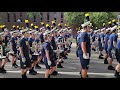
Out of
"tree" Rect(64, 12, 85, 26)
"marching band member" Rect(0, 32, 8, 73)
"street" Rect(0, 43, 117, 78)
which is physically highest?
"tree" Rect(64, 12, 85, 26)

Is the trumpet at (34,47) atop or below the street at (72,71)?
Answer: atop

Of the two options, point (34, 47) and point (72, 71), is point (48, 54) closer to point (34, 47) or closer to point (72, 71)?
point (72, 71)

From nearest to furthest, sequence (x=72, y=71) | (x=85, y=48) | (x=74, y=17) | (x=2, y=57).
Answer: (x=85, y=48) → (x=72, y=71) → (x=2, y=57) → (x=74, y=17)

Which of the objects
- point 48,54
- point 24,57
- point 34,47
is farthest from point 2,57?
point 48,54

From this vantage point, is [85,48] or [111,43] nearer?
[85,48]

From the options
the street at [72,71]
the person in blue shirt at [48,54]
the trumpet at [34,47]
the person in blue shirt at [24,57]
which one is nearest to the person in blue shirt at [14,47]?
the street at [72,71]

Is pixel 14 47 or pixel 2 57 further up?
pixel 14 47

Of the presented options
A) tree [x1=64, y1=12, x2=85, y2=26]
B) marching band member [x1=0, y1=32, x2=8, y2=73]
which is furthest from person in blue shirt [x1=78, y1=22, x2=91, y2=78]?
marching band member [x1=0, y1=32, x2=8, y2=73]

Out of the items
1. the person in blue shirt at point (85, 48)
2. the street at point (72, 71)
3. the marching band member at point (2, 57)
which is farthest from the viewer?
the marching band member at point (2, 57)

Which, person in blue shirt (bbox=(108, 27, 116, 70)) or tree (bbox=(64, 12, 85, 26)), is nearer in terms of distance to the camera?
person in blue shirt (bbox=(108, 27, 116, 70))

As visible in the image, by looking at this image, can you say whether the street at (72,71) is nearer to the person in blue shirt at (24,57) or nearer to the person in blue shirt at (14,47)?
the person in blue shirt at (14,47)

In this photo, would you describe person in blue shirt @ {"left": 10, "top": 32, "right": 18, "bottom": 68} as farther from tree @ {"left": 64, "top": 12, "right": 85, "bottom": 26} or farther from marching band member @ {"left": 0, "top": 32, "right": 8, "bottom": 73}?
tree @ {"left": 64, "top": 12, "right": 85, "bottom": 26}

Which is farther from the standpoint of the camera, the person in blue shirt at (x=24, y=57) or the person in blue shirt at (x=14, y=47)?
the person in blue shirt at (x=14, y=47)
